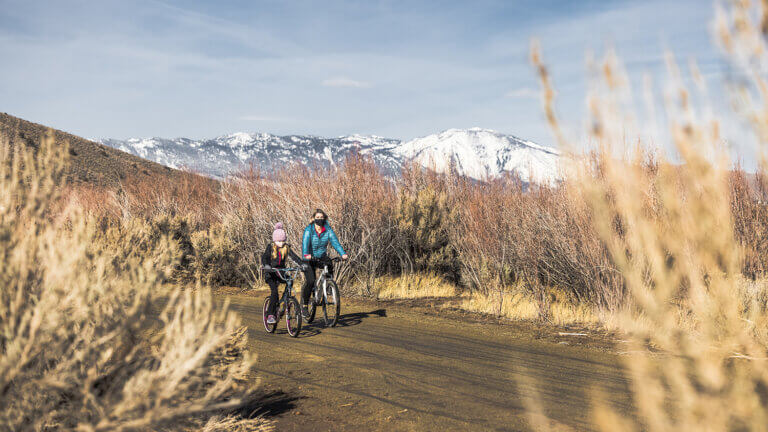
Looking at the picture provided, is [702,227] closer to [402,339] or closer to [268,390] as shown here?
[268,390]

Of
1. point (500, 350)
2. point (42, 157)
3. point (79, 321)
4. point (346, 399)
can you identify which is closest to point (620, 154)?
point (79, 321)

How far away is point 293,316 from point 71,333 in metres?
5.96

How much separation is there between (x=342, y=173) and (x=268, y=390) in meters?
10.2

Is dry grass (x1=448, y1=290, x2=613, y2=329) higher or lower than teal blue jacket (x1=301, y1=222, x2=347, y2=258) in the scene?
lower

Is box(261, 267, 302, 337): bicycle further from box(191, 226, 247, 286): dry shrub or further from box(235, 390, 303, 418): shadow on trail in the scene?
box(191, 226, 247, 286): dry shrub

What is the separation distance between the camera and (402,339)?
346 inches

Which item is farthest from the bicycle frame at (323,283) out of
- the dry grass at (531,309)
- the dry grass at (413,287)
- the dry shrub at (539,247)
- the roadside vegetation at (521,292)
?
the dry grass at (413,287)

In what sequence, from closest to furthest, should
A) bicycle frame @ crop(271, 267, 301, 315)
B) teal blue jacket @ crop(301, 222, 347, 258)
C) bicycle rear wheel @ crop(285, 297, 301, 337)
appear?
1. bicycle frame @ crop(271, 267, 301, 315)
2. bicycle rear wheel @ crop(285, 297, 301, 337)
3. teal blue jacket @ crop(301, 222, 347, 258)

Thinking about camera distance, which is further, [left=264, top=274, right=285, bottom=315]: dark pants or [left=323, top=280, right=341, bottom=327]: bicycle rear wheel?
[left=323, top=280, right=341, bottom=327]: bicycle rear wheel

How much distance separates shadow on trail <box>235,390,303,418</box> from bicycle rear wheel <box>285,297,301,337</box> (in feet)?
9.17

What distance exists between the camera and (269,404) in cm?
536

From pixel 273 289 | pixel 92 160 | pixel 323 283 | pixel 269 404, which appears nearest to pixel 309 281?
pixel 323 283

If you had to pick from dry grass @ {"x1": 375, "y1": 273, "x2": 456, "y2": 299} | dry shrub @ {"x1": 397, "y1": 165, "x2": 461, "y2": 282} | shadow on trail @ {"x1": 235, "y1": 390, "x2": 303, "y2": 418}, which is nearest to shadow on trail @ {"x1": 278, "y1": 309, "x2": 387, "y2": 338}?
dry grass @ {"x1": 375, "y1": 273, "x2": 456, "y2": 299}

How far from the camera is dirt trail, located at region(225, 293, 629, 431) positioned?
198 inches
